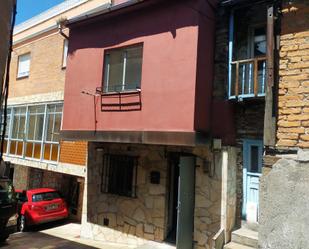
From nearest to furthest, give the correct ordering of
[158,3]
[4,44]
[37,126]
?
[4,44]
[158,3]
[37,126]

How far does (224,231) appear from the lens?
→ 8094 millimetres

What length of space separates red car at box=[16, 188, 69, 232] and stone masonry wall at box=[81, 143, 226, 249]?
273cm

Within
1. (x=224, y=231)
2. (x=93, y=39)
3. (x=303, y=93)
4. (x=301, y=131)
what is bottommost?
(x=224, y=231)

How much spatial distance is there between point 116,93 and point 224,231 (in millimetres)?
4556

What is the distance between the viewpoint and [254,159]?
27.8 feet

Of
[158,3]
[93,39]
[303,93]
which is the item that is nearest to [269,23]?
[303,93]

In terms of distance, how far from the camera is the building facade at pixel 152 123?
8.18 m

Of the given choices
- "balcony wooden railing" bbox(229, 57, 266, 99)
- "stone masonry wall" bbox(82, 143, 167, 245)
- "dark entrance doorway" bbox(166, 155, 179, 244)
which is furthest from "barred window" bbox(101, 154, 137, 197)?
"balcony wooden railing" bbox(229, 57, 266, 99)

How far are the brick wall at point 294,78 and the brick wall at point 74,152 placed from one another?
8.36 metres

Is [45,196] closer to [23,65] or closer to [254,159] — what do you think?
[23,65]

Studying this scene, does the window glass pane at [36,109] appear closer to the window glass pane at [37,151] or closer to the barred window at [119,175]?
the window glass pane at [37,151]

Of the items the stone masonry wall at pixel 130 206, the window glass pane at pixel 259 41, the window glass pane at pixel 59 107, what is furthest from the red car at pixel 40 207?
the window glass pane at pixel 259 41

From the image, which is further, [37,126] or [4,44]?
[37,126]

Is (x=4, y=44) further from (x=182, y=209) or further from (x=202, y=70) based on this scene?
(x=182, y=209)
